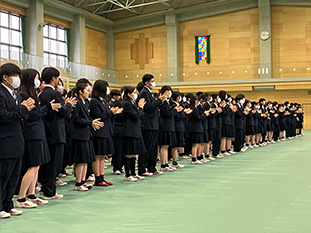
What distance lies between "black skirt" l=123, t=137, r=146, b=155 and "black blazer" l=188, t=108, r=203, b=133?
277 cm

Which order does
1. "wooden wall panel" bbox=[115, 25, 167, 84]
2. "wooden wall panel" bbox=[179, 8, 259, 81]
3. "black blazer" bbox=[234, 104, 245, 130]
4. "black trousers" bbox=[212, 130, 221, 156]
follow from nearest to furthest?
"black trousers" bbox=[212, 130, 221, 156] < "black blazer" bbox=[234, 104, 245, 130] < "wooden wall panel" bbox=[179, 8, 259, 81] < "wooden wall panel" bbox=[115, 25, 167, 84]

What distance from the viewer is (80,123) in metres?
6.82

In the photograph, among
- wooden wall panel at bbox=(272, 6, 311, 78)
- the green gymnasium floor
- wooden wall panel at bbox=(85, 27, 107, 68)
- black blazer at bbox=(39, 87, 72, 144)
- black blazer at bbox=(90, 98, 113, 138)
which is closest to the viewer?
the green gymnasium floor

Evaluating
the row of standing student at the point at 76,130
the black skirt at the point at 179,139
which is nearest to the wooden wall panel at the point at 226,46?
the row of standing student at the point at 76,130

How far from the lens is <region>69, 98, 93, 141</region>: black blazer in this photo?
6859mm

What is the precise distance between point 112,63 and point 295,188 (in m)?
28.8

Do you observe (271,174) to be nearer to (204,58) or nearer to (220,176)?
(220,176)

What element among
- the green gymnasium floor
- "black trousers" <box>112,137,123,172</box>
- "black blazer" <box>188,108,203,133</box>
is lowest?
the green gymnasium floor

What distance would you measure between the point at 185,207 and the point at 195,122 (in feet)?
17.3

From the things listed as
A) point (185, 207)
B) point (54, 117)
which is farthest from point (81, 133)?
point (185, 207)

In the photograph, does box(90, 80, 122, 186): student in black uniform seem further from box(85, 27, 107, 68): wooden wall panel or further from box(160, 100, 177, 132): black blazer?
box(85, 27, 107, 68): wooden wall panel

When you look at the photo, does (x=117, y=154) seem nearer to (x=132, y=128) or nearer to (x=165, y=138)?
(x=165, y=138)

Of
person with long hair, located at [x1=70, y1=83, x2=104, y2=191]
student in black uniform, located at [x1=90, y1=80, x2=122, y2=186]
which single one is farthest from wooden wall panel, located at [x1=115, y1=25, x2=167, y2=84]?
person with long hair, located at [x1=70, y1=83, x2=104, y2=191]

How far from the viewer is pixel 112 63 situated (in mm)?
34594
